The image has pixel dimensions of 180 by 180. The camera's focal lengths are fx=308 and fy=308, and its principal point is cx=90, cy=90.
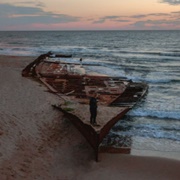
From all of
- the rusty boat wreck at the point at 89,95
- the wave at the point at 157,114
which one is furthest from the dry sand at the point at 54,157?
the wave at the point at 157,114

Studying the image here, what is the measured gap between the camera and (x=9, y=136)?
505 inches

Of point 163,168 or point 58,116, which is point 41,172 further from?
point 58,116

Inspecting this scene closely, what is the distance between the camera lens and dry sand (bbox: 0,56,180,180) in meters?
11.0

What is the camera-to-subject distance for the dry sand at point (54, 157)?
36.0 feet

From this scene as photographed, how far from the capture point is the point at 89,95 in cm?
2122

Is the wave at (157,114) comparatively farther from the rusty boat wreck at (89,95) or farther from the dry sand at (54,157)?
the dry sand at (54,157)

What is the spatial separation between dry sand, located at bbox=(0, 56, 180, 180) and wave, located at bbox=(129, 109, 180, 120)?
5147 millimetres

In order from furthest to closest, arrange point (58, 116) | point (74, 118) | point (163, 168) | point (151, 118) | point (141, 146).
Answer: point (151, 118) → point (58, 116) → point (74, 118) → point (141, 146) → point (163, 168)

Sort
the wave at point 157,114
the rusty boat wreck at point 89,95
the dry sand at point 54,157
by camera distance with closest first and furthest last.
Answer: the dry sand at point 54,157, the rusty boat wreck at point 89,95, the wave at point 157,114

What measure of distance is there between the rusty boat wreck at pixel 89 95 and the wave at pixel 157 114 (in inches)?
21.1

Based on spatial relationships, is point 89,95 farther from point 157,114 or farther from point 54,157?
point 54,157

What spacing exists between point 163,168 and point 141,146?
94.4 inches

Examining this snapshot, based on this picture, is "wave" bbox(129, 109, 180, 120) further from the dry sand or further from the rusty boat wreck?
the dry sand

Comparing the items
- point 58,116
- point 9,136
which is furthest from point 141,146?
point 9,136
